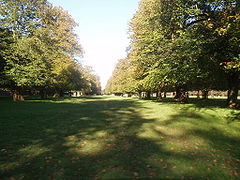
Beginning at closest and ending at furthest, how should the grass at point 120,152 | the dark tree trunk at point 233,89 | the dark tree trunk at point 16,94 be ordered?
the grass at point 120,152, the dark tree trunk at point 233,89, the dark tree trunk at point 16,94

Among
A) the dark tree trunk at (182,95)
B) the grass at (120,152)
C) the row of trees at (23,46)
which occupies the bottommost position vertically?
the grass at (120,152)

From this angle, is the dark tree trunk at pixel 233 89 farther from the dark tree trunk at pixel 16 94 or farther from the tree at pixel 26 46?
the dark tree trunk at pixel 16 94

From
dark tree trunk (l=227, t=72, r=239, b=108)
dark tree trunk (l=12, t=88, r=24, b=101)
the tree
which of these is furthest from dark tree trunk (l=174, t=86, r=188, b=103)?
dark tree trunk (l=12, t=88, r=24, b=101)

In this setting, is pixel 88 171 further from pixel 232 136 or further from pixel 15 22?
pixel 15 22

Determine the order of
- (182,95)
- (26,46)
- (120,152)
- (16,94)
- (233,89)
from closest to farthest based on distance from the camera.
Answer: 1. (120,152)
2. (233,89)
3. (182,95)
4. (26,46)
5. (16,94)

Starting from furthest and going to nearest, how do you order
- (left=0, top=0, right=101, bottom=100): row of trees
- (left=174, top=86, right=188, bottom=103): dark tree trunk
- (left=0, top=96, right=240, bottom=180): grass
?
1. (left=0, top=0, right=101, bottom=100): row of trees
2. (left=174, top=86, right=188, bottom=103): dark tree trunk
3. (left=0, top=96, right=240, bottom=180): grass

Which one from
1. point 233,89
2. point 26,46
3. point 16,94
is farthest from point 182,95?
point 16,94

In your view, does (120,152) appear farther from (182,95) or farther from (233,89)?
(182,95)

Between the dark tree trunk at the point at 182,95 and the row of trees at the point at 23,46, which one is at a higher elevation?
the row of trees at the point at 23,46

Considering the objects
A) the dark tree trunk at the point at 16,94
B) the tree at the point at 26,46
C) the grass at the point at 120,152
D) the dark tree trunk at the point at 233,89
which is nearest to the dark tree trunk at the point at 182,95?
the dark tree trunk at the point at 233,89

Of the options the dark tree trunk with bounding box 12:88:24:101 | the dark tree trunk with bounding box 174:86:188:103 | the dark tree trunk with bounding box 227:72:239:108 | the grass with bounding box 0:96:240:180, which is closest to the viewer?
the grass with bounding box 0:96:240:180

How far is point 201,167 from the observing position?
4.61 meters

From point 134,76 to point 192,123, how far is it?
1814 cm

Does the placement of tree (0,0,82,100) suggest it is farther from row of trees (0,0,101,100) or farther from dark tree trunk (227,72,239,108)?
dark tree trunk (227,72,239,108)
